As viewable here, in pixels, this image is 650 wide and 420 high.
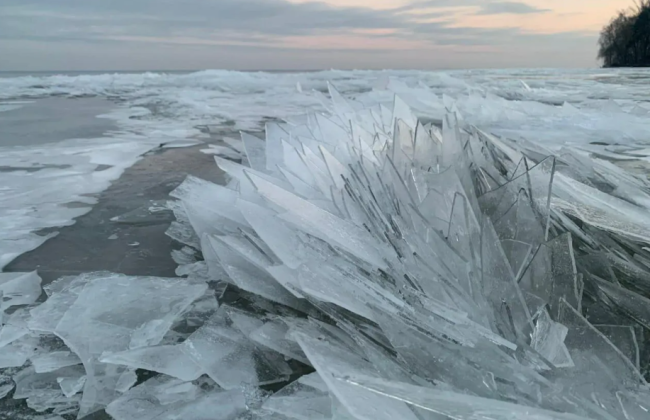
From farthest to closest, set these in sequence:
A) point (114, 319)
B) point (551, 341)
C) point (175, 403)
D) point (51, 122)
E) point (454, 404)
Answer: point (51, 122) → point (114, 319) → point (175, 403) → point (551, 341) → point (454, 404)

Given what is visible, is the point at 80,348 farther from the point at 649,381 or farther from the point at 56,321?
the point at 649,381

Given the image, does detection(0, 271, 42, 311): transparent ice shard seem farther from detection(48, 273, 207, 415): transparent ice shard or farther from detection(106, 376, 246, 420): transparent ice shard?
detection(106, 376, 246, 420): transparent ice shard

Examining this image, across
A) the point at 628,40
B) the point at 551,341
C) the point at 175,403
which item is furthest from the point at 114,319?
the point at 628,40

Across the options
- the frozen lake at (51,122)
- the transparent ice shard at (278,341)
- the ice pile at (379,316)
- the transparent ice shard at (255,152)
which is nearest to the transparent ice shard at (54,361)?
the ice pile at (379,316)

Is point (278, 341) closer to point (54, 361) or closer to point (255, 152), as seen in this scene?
point (54, 361)

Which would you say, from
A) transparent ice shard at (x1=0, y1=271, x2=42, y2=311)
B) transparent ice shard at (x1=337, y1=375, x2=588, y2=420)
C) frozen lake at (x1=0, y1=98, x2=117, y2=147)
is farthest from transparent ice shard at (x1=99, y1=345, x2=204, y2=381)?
frozen lake at (x1=0, y1=98, x2=117, y2=147)

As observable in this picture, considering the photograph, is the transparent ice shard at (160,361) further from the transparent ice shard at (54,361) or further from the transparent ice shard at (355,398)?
the transparent ice shard at (355,398)
